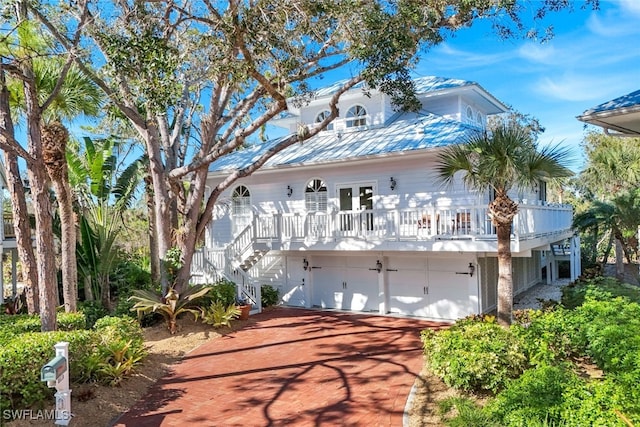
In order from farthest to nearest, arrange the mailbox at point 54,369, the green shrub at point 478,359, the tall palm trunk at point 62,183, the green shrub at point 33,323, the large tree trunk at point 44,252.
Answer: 1. the tall palm trunk at point 62,183
2. the green shrub at point 33,323
3. the large tree trunk at point 44,252
4. the green shrub at point 478,359
5. the mailbox at point 54,369

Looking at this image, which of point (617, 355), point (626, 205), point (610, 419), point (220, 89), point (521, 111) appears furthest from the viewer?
point (521, 111)

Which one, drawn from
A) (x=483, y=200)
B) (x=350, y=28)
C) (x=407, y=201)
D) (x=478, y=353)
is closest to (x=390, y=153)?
(x=407, y=201)

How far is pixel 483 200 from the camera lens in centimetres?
1309

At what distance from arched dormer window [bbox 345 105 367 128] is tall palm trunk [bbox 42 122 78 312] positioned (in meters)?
9.82

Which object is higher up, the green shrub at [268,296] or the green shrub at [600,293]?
the green shrub at [600,293]

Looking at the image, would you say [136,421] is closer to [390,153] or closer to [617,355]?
[617,355]

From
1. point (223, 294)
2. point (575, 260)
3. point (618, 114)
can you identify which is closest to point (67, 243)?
point (223, 294)

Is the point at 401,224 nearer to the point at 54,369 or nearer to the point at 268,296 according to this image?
the point at 268,296

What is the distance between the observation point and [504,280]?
9055 mm

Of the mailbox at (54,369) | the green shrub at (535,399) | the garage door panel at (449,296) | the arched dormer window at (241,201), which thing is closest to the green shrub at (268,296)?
the arched dormer window at (241,201)

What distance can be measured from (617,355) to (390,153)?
8.80 metres

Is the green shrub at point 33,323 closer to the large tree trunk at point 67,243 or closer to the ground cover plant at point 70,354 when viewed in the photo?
the ground cover plant at point 70,354

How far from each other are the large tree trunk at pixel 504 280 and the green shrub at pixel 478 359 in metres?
1.20

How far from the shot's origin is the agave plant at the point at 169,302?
1150 cm
